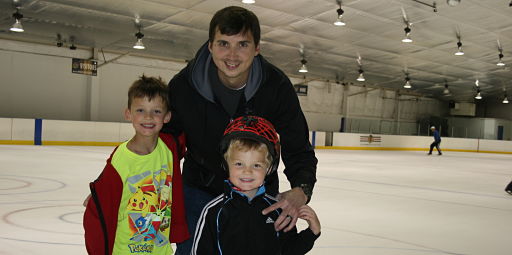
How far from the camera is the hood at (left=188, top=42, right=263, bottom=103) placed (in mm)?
2182

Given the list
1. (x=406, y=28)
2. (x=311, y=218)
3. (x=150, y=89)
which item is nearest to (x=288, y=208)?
(x=311, y=218)

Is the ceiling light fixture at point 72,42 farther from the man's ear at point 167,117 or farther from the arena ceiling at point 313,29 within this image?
the man's ear at point 167,117

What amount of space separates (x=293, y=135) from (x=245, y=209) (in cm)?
51

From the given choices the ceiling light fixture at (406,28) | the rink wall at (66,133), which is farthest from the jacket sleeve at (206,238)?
the rink wall at (66,133)

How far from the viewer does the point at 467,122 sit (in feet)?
115

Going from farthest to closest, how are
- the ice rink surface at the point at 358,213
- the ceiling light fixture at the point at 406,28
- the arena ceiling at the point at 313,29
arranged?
1. the ceiling light fixture at the point at 406,28
2. the arena ceiling at the point at 313,29
3. the ice rink surface at the point at 358,213

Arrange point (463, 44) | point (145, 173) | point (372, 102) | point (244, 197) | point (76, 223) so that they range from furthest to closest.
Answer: point (372, 102) < point (463, 44) < point (76, 223) < point (145, 173) < point (244, 197)

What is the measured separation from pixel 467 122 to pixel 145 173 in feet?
120

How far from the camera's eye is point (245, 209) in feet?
6.30

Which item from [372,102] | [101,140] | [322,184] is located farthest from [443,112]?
[322,184]

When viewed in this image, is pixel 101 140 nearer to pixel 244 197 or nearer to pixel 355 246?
pixel 355 246

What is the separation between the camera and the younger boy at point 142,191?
83.4 inches

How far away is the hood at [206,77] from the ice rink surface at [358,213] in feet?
6.91

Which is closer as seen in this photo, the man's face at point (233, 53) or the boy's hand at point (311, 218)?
the boy's hand at point (311, 218)
